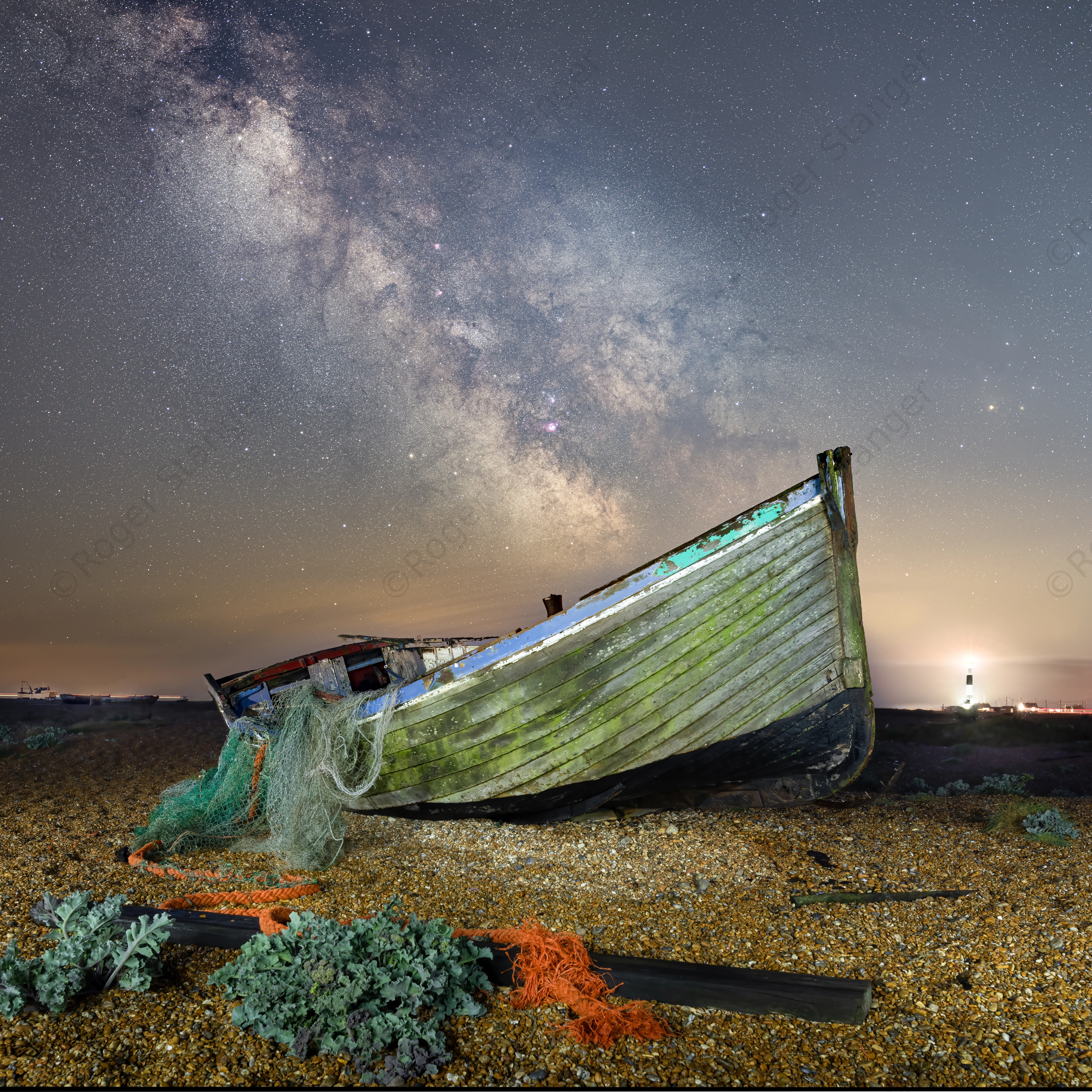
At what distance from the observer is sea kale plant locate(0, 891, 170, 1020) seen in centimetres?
295

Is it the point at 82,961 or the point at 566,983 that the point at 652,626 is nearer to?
the point at 566,983

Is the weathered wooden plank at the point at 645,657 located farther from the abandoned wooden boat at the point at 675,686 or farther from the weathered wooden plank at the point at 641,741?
the weathered wooden plank at the point at 641,741

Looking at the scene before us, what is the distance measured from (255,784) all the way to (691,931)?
4611 mm

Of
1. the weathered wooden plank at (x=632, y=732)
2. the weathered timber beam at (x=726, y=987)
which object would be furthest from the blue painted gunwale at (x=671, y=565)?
the weathered timber beam at (x=726, y=987)

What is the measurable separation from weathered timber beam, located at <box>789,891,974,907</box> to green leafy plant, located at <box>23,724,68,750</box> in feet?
45.9

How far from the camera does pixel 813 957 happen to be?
3824 millimetres

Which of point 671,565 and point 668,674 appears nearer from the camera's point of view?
point 671,565

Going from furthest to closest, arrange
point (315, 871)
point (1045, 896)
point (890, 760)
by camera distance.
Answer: point (890, 760) → point (315, 871) → point (1045, 896)

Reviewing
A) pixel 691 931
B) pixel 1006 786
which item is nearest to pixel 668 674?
pixel 691 931

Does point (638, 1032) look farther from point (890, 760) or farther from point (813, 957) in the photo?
point (890, 760)

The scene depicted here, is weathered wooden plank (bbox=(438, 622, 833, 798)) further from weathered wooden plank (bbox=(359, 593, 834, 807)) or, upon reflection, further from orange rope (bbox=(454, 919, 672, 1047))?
orange rope (bbox=(454, 919, 672, 1047))

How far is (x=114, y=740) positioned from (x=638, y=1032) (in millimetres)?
15202

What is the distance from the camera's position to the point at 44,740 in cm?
1355

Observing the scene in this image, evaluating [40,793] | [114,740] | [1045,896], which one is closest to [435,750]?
[1045,896]
